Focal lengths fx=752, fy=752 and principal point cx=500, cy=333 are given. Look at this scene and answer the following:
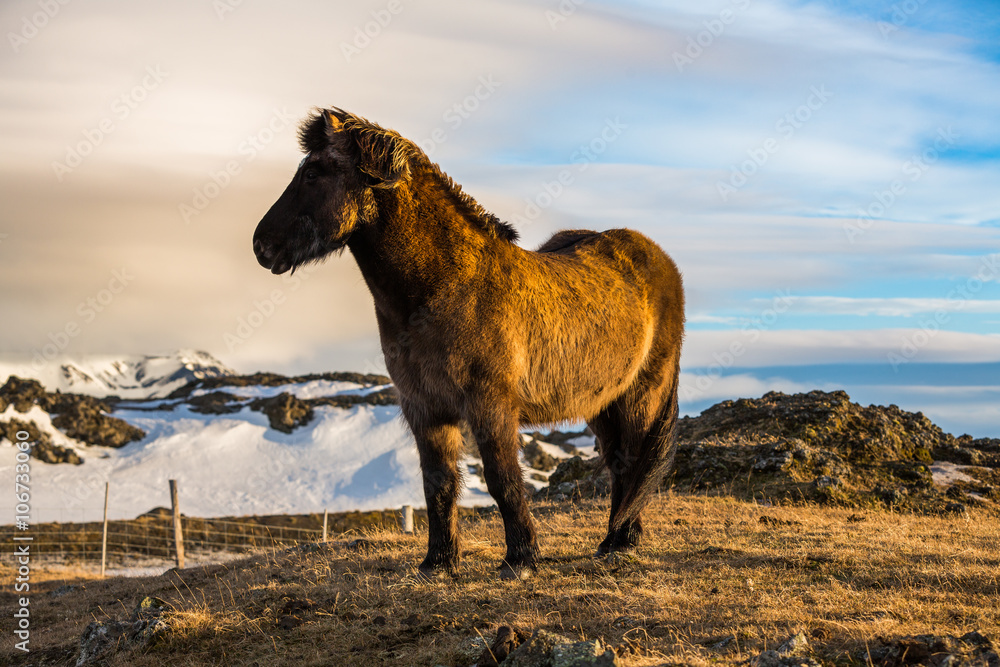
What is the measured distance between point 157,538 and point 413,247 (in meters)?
21.5

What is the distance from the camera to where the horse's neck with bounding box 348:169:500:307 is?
6.58 metres

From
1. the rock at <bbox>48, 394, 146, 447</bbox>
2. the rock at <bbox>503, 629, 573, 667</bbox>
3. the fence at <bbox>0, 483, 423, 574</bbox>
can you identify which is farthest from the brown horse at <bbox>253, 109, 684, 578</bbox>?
the rock at <bbox>48, 394, 146, 447</bbox>

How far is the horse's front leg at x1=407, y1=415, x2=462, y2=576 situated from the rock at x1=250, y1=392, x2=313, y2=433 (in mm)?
48034

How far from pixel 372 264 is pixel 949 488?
12.4 meters

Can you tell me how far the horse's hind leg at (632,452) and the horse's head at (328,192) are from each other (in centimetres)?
373

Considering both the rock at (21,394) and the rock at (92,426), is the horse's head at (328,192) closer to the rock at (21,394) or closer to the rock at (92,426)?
the rock at (92,426)

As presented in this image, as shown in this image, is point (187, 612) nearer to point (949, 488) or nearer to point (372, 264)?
point (372, 264)

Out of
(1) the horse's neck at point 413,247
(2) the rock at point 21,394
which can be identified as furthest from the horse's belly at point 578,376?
(2) the rock at point 21,394

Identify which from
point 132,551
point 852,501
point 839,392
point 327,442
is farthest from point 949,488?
point 327,442

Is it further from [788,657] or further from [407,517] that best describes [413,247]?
[407,517]

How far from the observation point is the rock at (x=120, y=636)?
6559 mm

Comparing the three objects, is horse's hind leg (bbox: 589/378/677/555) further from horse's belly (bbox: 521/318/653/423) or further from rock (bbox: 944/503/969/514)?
rock (bbox: 944/503/969/514)

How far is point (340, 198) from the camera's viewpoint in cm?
641

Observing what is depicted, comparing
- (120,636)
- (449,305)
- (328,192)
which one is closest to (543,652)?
(449,305)
